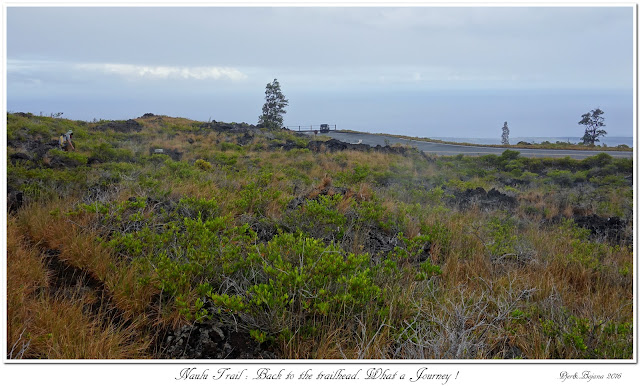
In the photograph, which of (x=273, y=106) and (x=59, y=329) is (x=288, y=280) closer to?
(x=59, y=329)

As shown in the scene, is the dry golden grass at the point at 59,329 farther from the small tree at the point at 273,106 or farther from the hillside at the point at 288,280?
the small tree at the point at 273,106

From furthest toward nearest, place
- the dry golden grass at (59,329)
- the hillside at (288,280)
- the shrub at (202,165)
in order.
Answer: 1. the shrub at (202,165)
2. the hillside at (288,280)
3. the dry golden grass at (59,329)

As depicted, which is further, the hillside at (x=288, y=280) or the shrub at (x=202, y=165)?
the shrub at (x=202, y=165)

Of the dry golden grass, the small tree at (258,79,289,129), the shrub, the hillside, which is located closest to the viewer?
the dry golden grass

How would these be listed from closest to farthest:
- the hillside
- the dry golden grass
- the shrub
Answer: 1. the dry golden grass
2. the hillside
3. the shrub

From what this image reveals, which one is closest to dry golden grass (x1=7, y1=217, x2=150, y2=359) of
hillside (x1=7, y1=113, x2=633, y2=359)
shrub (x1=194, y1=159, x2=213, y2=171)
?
hillside (x1=7, y1=113, x2=633, y2=359)

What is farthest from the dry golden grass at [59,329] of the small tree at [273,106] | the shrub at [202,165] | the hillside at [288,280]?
the small tree at [273,106]

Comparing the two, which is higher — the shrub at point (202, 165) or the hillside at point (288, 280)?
the shrub at point (202, 165)

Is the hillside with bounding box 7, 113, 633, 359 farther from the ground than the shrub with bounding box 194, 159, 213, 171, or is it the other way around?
the shrub with bounding box 194, 159, 213, 171

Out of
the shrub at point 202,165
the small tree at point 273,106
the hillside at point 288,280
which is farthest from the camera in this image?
the small tree at point 273,106

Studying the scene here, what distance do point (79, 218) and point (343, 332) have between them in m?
3.42

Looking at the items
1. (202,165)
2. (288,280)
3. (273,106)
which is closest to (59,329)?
(288,280)

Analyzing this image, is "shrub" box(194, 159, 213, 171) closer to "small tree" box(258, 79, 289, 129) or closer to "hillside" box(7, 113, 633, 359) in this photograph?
"hillside" box(7, 113, 633, 359)

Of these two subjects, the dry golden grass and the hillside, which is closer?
the dry golden grass
